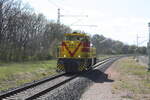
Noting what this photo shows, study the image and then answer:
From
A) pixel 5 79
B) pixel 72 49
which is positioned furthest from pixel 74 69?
pixel 5 79

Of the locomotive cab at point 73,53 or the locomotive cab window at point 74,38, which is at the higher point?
the locomotive cab window at point 74,38

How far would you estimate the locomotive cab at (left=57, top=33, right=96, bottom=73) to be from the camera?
21812 millimetres

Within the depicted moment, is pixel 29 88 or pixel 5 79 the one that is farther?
pixel 5 79

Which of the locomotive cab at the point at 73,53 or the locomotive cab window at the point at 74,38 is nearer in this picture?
the locomotive cab at the point at 73,53

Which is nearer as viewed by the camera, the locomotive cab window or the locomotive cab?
the locomotive cab

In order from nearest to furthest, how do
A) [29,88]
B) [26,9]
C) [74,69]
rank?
[29,88] < [74,69] < [26,9]

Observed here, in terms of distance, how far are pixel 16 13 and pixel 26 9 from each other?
23.8 ft

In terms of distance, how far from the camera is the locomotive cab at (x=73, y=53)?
859 inches

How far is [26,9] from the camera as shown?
6200 centimetres

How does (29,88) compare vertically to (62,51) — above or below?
below

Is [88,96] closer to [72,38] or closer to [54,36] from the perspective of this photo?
[72,38]

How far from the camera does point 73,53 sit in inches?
879

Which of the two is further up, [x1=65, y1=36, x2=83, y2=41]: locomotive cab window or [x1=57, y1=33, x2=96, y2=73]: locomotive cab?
[x1=65, y1=36, x2=83, y2=41]: locomotive cab window

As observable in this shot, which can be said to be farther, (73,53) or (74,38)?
(74,38)
